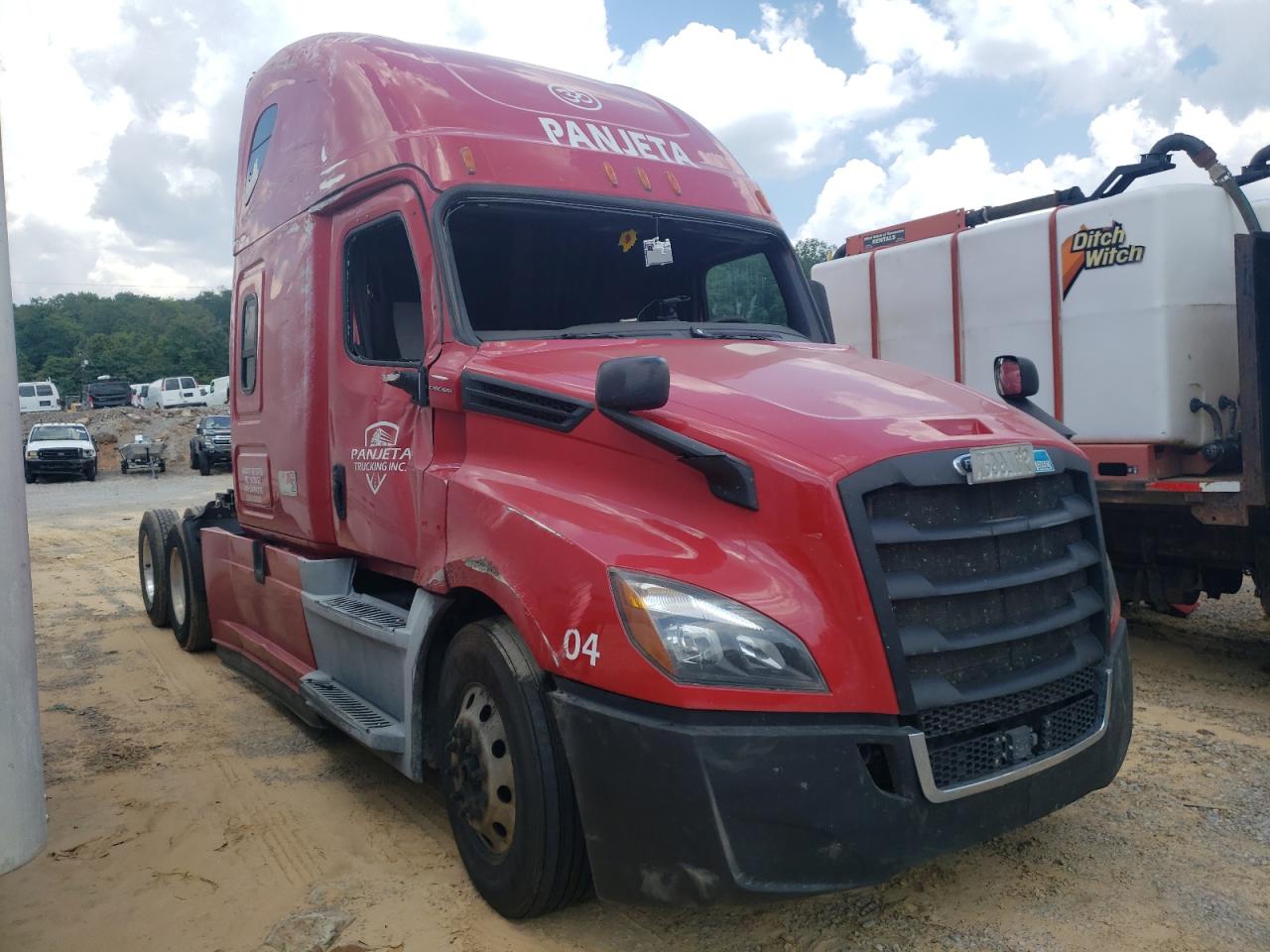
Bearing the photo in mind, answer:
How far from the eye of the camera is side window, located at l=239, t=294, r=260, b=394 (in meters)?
6.05

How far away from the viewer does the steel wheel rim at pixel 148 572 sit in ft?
28.1

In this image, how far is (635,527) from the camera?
3129 millimetres

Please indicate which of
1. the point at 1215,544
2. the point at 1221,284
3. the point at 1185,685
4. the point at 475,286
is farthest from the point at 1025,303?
the point at 475,286

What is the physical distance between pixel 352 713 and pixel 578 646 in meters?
1.81

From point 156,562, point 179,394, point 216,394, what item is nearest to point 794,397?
point 156,562

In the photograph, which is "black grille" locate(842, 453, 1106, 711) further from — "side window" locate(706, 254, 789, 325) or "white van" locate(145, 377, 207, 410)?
"white van" locate(145, 377, 207, 410)

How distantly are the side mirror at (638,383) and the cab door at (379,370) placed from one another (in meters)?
1.21

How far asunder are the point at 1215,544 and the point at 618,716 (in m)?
5.30

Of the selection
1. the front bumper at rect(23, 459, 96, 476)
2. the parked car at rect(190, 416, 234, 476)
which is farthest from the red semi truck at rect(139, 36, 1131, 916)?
the front bumper at rect(23, 459, 96, 476)

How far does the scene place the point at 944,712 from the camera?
2967mm

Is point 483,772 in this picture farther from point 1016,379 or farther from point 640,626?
point 1016,379

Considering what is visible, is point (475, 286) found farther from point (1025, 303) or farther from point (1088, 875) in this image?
point (1025, 303)

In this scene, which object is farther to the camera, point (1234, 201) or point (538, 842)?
point (1234, 201)

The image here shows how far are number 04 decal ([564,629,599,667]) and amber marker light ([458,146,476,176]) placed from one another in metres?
2.14
